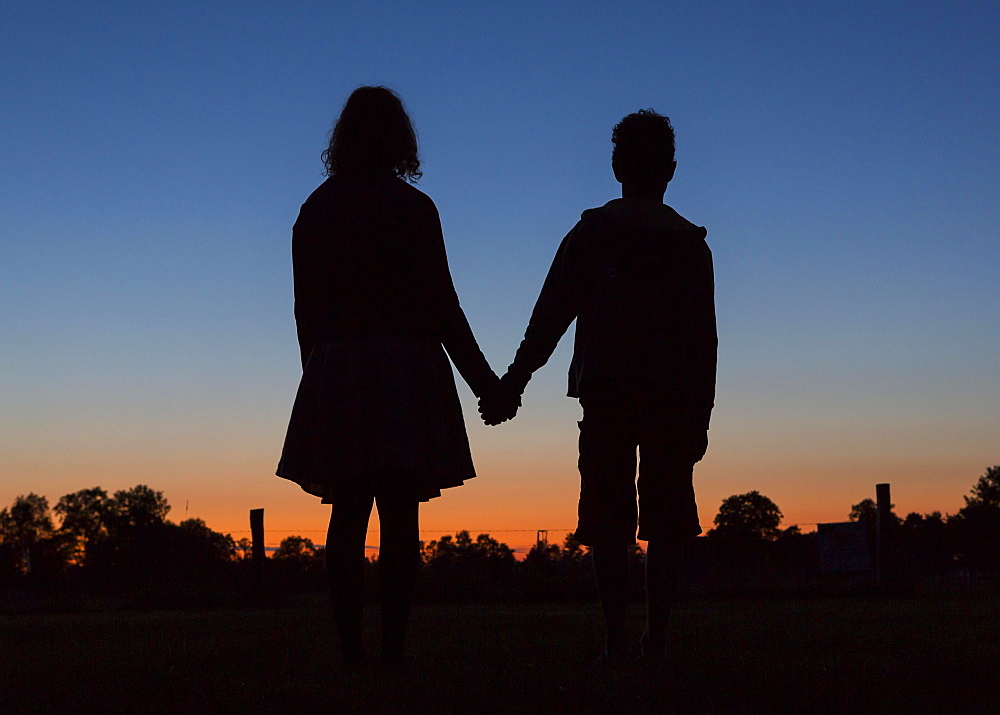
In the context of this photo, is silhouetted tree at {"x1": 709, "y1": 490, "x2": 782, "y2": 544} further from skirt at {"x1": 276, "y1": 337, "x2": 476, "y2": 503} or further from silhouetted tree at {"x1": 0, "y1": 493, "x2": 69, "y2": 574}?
skirt at {"x1": 276, "y1": 337, "x2": 476, "y2": 503}

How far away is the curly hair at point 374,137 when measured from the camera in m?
3.85

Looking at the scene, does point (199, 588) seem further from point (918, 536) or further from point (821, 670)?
point (918, 536)

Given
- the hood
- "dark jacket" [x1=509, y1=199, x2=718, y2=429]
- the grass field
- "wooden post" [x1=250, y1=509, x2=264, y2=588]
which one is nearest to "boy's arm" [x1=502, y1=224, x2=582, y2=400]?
"dark jacket" [x1=509, y1=199, x2=718, y2=429]

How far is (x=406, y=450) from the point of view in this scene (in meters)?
3.42

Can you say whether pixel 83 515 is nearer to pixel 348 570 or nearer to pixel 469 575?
pixel 469 575

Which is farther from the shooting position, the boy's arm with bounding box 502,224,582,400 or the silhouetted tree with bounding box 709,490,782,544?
the silhouetted tree with bounding box 709,490,782,544

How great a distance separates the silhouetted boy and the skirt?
671mm

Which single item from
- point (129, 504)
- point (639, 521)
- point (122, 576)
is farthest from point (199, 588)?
point (129, 504)

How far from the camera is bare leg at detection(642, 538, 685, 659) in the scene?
12.7 ft

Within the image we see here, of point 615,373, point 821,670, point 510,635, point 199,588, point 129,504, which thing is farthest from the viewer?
point 129,504

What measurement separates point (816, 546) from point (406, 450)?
12620mm

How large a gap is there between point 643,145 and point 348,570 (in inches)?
85.9

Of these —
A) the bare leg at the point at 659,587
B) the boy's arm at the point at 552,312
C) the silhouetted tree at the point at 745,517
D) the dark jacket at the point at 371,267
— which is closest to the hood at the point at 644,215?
the boy's arm at the point at 552,312

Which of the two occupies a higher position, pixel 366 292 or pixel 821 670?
pixel 366 292
